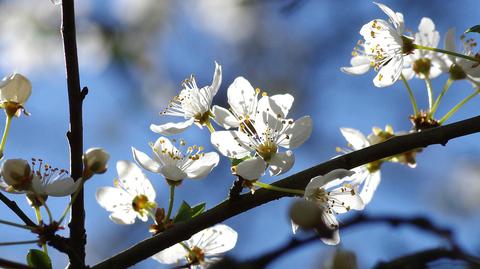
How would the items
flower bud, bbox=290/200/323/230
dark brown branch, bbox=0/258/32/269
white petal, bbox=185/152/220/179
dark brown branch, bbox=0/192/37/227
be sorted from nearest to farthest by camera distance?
flower bud, bbox=290/200/323/230
dark brown branch, bbox=0/258/32/269
dark brown branch, bbox=0/192/37/227
white petal, bbox=185/152/220/179

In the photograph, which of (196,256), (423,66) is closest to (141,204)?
(196,256)

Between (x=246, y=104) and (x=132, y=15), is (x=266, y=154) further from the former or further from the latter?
(x=132, y=15)

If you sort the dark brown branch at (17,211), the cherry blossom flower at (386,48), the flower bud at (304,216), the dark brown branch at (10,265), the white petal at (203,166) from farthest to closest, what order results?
the cherry blossom flower at (386,48) → the white petal at (203,166) → the dark brown branch at (17,211) → the dark brown branch at (10,265) → the flower bud at (304,216)

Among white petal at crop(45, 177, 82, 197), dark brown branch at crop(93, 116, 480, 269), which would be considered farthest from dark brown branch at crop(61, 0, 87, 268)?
dark brown branch at crop(93, 116, 480, 269)

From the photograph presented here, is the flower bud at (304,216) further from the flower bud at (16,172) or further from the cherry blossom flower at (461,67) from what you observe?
the cherry blossom flower at (461,67)

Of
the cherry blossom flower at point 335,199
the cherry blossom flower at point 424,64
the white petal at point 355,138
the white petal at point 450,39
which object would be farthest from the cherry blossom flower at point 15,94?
the white petal at point 450,39

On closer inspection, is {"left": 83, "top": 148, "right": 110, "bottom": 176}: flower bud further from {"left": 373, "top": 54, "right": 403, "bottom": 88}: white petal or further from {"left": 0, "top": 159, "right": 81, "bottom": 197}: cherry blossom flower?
{"left": 373, "top": 54, "right": 403, "bottom": 88}: white petal

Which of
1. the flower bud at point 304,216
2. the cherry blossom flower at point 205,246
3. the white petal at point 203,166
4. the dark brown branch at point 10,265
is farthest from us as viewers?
the cherry blossom flower at point 205,246
